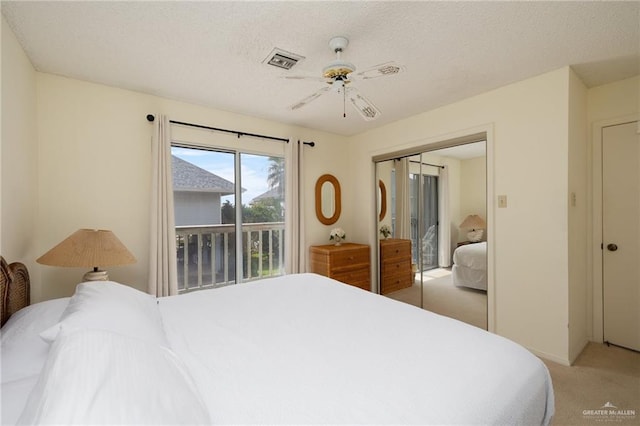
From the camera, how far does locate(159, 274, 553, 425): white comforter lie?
2.98ft

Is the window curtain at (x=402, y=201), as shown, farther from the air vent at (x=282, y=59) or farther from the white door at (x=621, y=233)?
the air vent at (x=282, y=59)

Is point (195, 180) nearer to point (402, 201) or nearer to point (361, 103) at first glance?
point (361, 103)

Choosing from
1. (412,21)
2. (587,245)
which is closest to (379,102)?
(412,21)

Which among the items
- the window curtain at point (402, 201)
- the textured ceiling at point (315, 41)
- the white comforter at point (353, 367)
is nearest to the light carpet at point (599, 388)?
the white comforter at point (353, 367)

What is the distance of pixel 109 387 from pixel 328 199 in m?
3.66

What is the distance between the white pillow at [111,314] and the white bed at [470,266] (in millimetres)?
2932

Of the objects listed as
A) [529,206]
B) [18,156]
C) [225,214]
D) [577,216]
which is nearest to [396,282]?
[529,206]

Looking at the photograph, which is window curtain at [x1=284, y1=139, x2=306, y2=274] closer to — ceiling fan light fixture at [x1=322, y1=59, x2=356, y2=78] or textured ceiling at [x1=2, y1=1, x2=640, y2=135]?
textured ceiling at [x1=2, y1=1, x2=640, y2=135]

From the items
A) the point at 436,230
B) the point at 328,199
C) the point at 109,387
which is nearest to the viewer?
the point at 109,387

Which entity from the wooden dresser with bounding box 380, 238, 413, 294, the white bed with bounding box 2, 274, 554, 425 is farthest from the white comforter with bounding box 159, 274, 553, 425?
the wooden dresser with bounding box 380, 238, 413, 294

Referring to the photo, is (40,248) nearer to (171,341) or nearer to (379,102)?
(171,341)

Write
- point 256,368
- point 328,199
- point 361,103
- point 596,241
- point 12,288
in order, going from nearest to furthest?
point 256,368, point 12,288, point 361,103, point 596,241, point 328,199

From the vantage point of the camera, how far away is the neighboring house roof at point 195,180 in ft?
10.4

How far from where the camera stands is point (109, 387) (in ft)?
2.34
